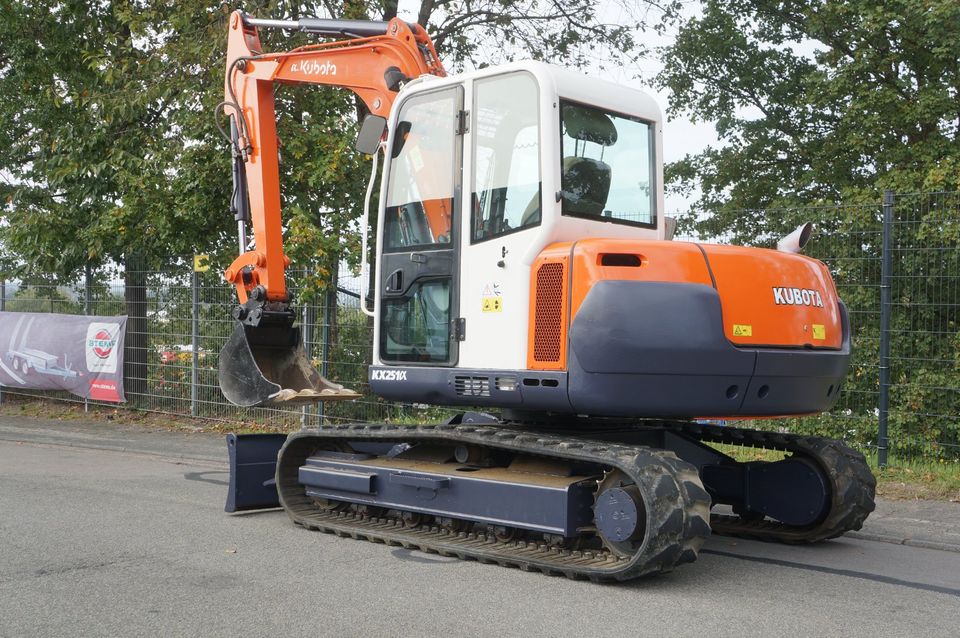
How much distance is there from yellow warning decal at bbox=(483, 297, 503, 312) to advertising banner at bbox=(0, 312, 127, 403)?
10.4 m

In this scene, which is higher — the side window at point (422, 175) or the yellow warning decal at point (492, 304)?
the side window at point (422, 175)

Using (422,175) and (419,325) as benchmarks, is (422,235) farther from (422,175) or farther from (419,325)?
(419,325)

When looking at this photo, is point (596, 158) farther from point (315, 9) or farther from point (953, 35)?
point (953, 35)

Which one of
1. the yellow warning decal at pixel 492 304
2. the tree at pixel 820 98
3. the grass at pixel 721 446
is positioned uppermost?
the tree at pixel 820 98

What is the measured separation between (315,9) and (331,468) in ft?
31.5

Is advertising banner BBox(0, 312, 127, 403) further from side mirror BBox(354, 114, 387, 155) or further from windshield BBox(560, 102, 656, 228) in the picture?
windshield BBox(560, 102, 656, 228)

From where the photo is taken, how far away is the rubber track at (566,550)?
5930mm

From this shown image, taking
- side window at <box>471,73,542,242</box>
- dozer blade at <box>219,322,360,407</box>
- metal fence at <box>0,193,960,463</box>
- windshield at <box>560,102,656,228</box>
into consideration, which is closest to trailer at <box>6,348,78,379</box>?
metal fence at <box>0,193,960,463</box>

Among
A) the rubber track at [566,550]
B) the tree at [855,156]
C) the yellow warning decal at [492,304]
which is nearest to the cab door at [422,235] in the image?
the yellow warning decal at [492,304]

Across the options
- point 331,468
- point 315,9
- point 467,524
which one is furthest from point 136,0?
point 467,524

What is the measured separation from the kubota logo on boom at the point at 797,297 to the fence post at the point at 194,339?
1044 cm

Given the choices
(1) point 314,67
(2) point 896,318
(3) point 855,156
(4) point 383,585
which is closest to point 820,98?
(3) point 855,156

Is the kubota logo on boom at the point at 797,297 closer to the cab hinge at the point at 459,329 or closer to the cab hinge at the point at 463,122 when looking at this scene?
the cab hinge at the point at 459,329

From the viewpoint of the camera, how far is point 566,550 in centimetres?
652
